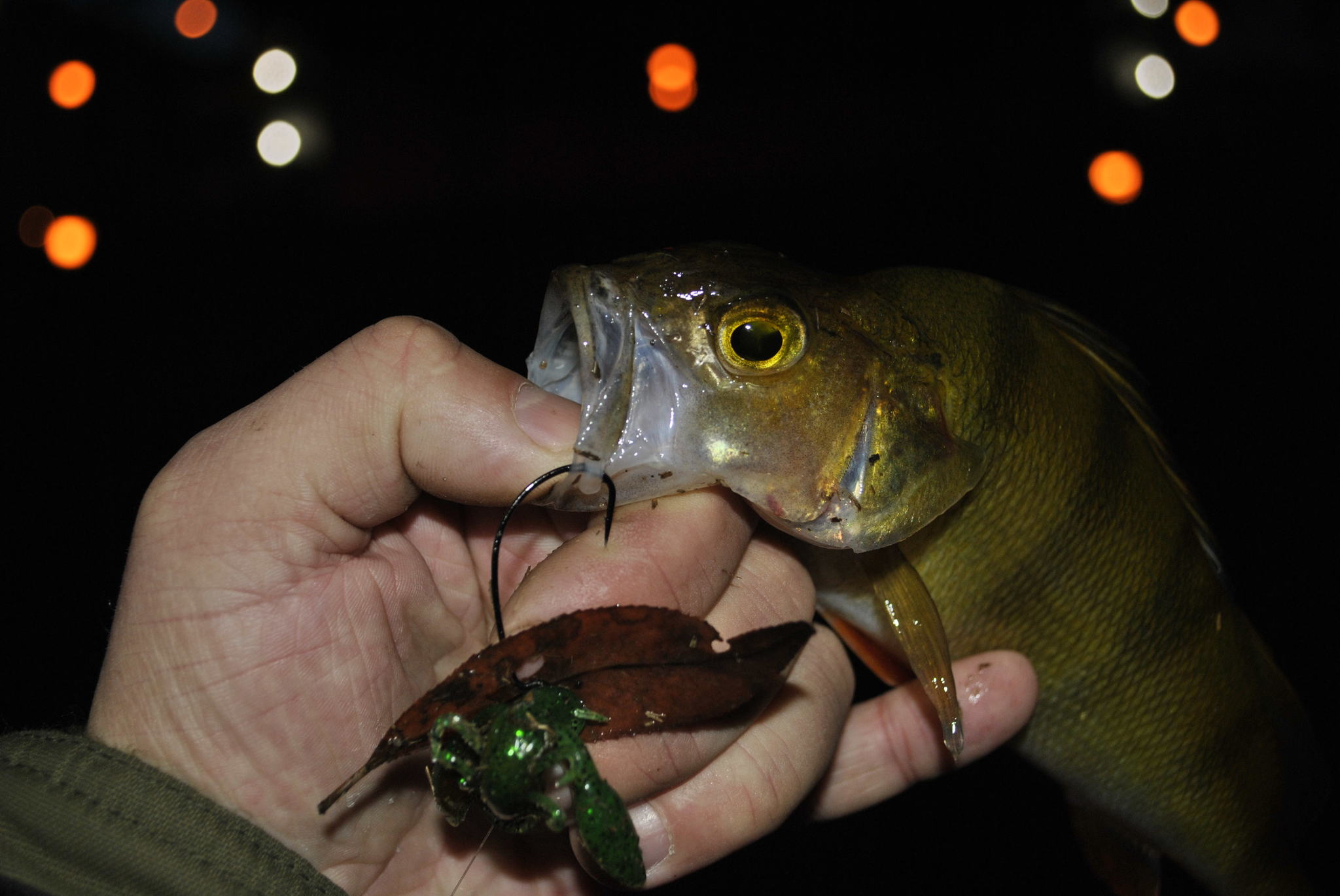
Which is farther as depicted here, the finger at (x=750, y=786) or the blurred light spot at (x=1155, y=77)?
the blurred light spot at (x=1155, y=77)

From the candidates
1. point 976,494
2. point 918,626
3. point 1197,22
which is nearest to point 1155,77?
point 1197,22

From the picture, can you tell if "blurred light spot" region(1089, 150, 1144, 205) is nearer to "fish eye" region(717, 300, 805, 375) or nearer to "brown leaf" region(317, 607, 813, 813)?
"fish eye" region(717, 300, 805, 375)

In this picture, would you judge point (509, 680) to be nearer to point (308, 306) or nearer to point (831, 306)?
point (831, 306)

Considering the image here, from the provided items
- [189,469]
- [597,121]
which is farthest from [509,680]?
[597,121]

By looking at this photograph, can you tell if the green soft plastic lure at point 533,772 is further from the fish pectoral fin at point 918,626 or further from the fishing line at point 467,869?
the fish pectoral fin at point 918,626

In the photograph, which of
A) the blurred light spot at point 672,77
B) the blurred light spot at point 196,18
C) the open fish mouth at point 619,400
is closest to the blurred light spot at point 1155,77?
the blurred light spot at point 672,77

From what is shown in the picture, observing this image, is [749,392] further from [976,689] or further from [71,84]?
[71,84]

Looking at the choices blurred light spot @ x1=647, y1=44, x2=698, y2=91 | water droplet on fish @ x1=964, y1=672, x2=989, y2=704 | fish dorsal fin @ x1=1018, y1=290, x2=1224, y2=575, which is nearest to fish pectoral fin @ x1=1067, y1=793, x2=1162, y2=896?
water droplet on fish @ x1=964, y1=672, x2=989, y2=704
